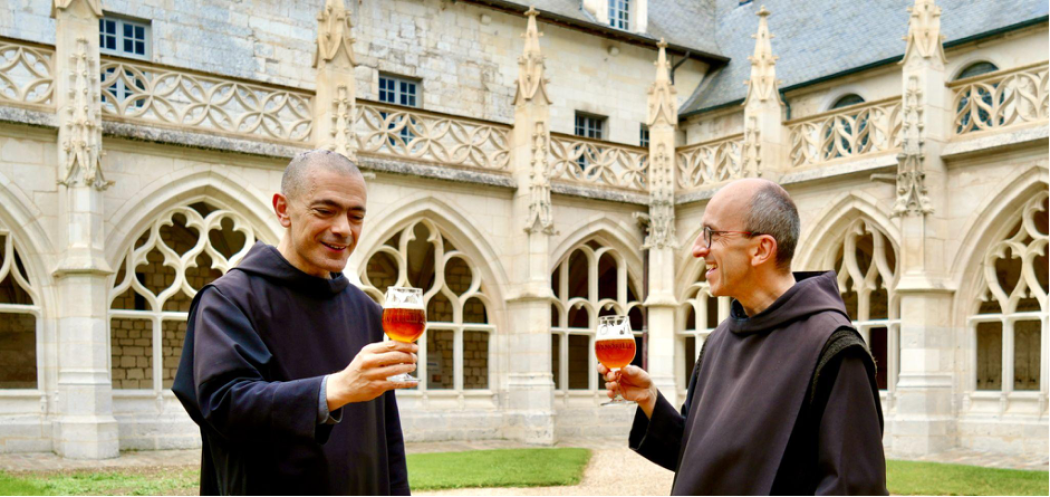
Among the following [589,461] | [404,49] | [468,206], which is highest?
[404,49]

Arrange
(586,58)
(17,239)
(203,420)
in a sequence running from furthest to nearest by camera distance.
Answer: (586,58) → (17,239) → (203,420)

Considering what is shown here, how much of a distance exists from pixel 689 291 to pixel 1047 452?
5693 mm

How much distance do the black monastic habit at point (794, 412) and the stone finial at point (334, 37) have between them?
11050 millimetres

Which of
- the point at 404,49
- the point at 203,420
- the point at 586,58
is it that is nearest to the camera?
the point at 203,420

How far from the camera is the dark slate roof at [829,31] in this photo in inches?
626

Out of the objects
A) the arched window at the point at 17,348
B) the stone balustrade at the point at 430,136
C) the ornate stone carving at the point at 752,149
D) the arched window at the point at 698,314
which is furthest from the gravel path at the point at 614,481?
the arched window at the point at 17,348

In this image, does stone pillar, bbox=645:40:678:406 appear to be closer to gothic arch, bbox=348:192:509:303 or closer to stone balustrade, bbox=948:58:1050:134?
gothic arch, bbox=348:192:509:303

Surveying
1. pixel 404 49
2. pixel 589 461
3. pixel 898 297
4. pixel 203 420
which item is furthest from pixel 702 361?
pixel 404 49

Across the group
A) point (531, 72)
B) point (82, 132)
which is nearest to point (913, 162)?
point (531, 72)

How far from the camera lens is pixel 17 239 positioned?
1126 cm

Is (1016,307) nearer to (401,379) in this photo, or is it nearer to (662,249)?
(662,249)

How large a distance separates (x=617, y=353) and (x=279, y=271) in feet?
3.54

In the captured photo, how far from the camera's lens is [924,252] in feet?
41.4

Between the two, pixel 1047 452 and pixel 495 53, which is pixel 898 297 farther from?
pixel 495 53
